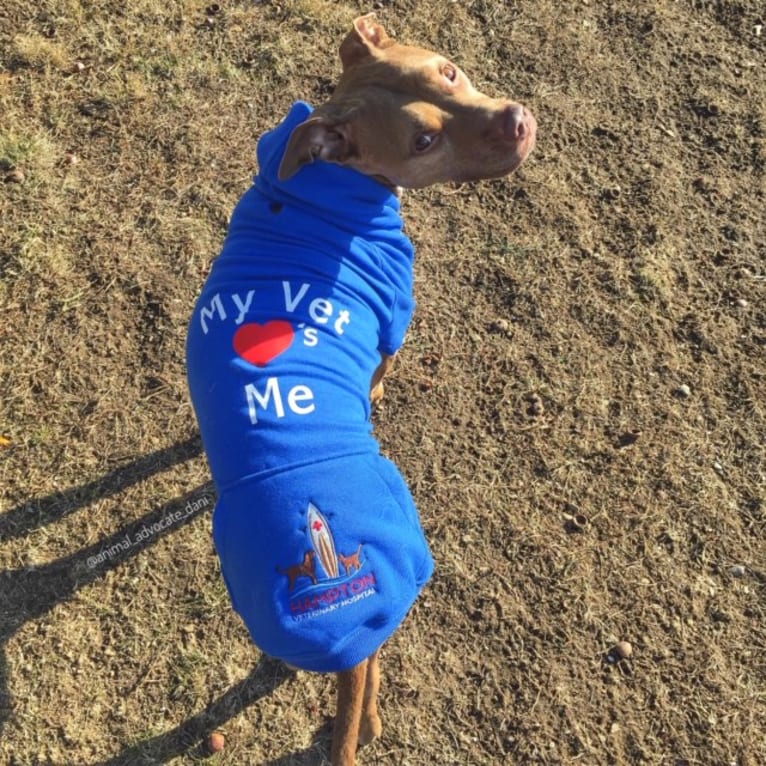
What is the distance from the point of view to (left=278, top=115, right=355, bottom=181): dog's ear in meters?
3.22

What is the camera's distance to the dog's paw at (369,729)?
3.94 m

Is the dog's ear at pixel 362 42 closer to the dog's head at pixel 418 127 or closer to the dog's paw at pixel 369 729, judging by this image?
the dog's head at pixel 418 127

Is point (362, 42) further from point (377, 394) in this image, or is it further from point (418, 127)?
point (377, 394)

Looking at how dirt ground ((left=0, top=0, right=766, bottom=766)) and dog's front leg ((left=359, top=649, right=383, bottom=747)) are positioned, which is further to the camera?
dirt ground ((left=0, top=0, right=766, bottom=766))

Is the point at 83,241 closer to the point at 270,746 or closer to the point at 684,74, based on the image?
the point at 270,746

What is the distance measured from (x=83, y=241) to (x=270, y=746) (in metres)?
3.69

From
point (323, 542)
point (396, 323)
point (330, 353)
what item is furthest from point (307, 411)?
point (396, 323)

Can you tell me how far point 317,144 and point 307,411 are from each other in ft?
4.08

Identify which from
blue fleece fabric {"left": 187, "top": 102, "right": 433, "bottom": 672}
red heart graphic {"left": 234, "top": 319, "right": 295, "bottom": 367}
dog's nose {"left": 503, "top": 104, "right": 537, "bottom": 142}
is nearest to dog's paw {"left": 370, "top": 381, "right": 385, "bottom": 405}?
blue fleece fabric {"left": 187, "top": 102, "right": 433, "bottom": 672}

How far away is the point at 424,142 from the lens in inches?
136

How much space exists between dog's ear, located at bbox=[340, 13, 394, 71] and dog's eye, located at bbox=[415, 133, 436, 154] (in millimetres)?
597

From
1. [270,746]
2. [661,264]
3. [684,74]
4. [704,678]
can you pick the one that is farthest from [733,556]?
[684,74]

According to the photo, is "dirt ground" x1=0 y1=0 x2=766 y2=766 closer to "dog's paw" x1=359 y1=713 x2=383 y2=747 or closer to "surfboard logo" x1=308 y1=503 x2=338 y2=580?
"dog's paw" x1=359 y1=713 x2=383 y2=747


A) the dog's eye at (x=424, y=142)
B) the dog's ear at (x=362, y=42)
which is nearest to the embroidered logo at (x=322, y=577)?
the dog's eye at (x=424, y=142)
